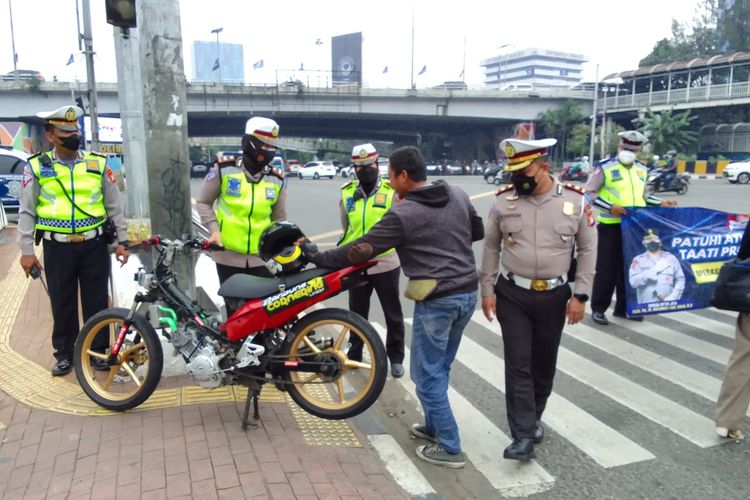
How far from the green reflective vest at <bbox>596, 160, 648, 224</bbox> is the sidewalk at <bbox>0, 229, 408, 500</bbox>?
389 centimetres

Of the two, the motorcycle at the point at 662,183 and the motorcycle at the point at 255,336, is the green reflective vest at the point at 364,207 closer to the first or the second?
the motorcycle at the point at 255,336

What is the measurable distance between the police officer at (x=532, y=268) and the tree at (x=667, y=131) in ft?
158

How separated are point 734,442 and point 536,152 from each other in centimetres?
233

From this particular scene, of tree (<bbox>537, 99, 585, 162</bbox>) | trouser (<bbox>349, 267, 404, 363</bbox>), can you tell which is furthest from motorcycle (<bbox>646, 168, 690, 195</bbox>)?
tree (<bbox>537, 99, 585, 162</bbox>)

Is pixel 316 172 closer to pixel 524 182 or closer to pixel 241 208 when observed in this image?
pixel 241 208

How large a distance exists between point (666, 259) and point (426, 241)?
12.8ft

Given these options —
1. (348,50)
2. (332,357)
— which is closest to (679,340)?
(332,357)

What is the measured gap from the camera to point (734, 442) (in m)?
3.99

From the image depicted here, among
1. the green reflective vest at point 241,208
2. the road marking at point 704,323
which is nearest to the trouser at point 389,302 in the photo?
the green reflective vest at point 241,208

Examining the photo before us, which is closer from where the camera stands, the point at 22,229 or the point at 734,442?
the point at 734,442

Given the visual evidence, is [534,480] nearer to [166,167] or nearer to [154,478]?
[154,478]

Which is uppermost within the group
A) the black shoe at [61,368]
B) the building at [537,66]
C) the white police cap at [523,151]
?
the building at [537,66]

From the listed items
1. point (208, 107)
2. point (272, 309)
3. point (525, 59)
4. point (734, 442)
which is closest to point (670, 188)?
point (734, 442)

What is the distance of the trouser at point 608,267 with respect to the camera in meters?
6.52
